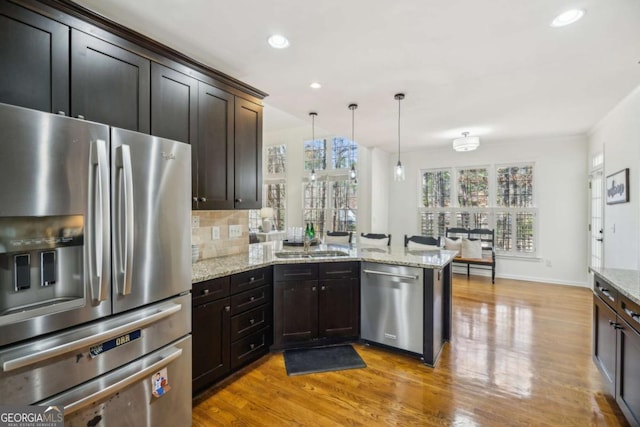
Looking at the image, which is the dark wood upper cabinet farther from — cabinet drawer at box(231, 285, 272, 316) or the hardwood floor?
the hardwood floor

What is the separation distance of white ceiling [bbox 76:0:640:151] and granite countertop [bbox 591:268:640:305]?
5.56 feet

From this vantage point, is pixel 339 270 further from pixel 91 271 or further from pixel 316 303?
pixel 91 271

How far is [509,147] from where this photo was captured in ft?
18.8

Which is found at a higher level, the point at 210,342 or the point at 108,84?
the point at 108,84

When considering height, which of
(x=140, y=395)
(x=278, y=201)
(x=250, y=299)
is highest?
(x=278, y=201)

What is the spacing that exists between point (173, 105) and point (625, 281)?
3.27 meters

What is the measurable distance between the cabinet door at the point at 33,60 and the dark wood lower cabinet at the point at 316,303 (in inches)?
75.2

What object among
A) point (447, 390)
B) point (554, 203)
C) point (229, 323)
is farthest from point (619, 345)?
point (554, 203)

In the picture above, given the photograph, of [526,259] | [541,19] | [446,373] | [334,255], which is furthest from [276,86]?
[526,259]

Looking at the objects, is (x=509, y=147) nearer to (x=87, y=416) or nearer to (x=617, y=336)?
(x=617, y=336)

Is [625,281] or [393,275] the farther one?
[393,275]

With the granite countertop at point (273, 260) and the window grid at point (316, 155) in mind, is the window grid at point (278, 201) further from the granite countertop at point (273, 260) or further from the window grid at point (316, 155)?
the granite countertop at point (273, 260)

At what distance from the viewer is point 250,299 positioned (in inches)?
97.9

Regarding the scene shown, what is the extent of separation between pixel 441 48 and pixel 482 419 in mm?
2632
